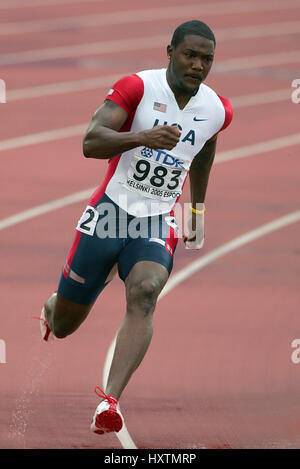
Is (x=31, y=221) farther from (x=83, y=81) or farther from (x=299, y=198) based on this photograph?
(x=83, y=81)

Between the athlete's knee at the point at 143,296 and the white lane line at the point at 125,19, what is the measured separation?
1325cm

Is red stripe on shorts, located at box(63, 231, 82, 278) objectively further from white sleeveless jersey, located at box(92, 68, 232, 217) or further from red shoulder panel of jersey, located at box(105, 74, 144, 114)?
red shoulder panel of jersey, located at box(105, 74, 144, 114)

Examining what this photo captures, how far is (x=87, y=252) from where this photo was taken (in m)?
5.88

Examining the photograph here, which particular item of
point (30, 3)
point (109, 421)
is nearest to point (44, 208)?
point (109, 421)

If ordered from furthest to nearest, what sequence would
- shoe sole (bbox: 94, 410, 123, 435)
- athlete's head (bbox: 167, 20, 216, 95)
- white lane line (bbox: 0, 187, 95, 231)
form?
white lane line (bbox: 0, 187, 95, 231), athlete's head (bbox: 167, 20, 216, 95), shoe sole (bbox: 94, 410, 123, 435)

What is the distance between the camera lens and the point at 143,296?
536cm

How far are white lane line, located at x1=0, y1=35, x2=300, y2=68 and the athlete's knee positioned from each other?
1123 centimetres

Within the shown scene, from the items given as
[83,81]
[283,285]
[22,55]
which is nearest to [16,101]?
[83,81]

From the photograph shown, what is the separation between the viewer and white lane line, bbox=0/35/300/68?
1659cm

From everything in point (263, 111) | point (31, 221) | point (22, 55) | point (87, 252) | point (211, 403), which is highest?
point (22, 55)

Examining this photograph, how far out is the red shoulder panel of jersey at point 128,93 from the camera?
18.3ft

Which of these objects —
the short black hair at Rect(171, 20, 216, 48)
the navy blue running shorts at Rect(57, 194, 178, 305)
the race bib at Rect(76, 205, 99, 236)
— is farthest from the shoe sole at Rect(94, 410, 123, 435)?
the short black hair at Rect(171, 20, 216, 48)

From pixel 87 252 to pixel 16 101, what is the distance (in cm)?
887

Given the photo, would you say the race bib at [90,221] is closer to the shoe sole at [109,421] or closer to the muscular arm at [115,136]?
the muscular arm at [115,136]
